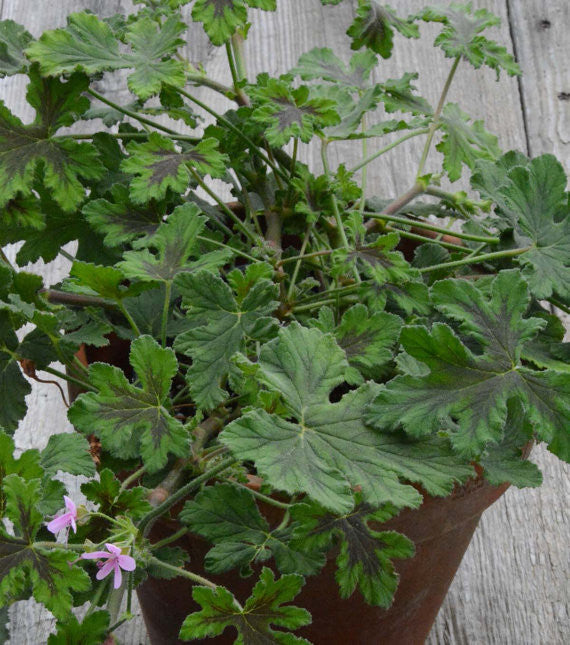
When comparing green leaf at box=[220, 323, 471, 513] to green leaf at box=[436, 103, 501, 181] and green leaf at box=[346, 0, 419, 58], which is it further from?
green leaf at box=[346, 0, 419, 58]

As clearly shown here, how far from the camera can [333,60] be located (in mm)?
1246

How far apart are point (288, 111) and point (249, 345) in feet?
0.78

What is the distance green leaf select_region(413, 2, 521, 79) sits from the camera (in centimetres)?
114

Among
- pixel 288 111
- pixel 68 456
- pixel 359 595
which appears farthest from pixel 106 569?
pixel 288 111

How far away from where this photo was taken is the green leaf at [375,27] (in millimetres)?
1176

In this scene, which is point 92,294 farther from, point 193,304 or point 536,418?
point 536,418

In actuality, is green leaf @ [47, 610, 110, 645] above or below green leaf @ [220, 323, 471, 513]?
below

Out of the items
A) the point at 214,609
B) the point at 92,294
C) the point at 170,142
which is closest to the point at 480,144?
the point at 170,142

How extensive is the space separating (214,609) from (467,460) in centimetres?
23

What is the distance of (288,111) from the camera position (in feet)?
3.25

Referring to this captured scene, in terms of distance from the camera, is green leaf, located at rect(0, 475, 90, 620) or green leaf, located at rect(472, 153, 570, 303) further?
green leaf, located at rect(472, 153, 570, 303)

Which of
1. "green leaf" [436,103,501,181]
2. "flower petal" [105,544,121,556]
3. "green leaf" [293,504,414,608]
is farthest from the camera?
"green leaf" [436,103,501,181]

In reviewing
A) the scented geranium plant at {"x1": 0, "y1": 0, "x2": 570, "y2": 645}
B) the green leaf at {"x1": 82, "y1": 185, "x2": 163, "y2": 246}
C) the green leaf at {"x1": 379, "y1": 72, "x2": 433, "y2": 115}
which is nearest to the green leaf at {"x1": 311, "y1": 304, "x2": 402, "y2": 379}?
the scented geranium plant at {"x1": 0, "y1": 0, "x2": 570, "y2": 645}

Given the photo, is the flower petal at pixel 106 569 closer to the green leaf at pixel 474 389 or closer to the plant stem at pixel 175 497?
the plant stem at pixel 175 497
